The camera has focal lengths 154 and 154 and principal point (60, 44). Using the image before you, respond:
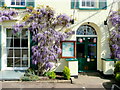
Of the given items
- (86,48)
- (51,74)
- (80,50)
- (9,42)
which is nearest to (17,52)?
(9,42)

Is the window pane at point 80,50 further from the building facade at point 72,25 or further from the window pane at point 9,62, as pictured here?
the window pane at point 9,62

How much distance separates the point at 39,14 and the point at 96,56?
13.9ft

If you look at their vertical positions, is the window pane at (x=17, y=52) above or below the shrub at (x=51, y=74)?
above

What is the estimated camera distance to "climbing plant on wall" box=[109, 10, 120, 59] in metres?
8.65

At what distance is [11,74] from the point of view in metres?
8.24

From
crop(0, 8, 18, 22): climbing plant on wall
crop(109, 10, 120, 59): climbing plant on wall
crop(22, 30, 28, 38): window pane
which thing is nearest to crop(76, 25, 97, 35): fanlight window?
crop(109, 10, 120, 59): climbing plant on wall

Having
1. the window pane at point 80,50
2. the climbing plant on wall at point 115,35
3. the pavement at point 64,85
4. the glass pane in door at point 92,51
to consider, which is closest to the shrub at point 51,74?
the pavement at point 64,85

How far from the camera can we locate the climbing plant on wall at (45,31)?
8242 mm

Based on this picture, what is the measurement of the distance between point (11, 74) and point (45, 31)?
9.65ft

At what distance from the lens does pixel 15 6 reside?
879 cm

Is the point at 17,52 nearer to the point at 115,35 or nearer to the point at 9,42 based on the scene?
the point at 9,42

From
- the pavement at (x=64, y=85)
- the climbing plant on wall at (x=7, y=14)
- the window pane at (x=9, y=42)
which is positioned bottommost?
the pavement at (x=64, y=85)

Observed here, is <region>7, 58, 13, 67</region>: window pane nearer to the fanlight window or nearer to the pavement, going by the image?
the pavement

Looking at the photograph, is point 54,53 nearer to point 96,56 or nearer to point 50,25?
point 50,25
